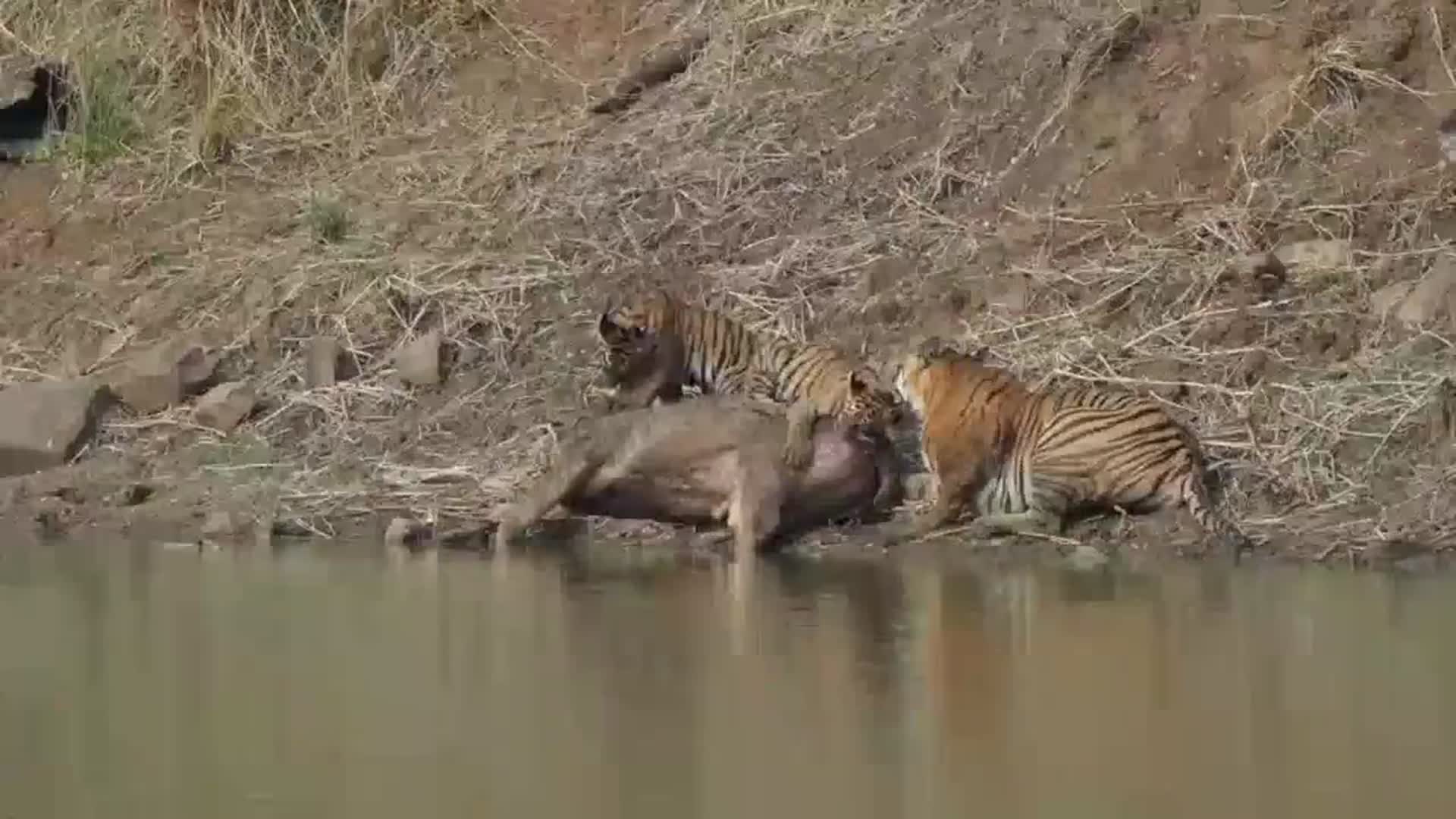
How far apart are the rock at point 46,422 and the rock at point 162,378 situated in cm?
12

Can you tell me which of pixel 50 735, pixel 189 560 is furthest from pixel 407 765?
pixel 189 560

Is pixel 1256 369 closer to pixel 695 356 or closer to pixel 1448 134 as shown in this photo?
pixel 1448 134

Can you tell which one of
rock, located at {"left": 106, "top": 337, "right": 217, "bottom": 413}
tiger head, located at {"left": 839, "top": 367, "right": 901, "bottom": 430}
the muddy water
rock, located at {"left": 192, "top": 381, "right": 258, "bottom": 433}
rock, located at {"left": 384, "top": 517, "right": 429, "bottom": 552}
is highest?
rock, located at {"left": 106, "top": 337, "right": 217, "bottom": 413}

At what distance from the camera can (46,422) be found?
10.5 m

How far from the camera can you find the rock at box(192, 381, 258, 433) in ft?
34.6

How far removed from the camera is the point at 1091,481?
8891 mm

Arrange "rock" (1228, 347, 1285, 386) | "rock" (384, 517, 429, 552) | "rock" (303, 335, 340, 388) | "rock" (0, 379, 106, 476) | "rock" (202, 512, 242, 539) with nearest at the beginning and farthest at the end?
"rock" (384, 517, 429, 552) < "rock" (202, 512, 242, 539) < "rock" (1228, 347, 1285, 386) < "rock" (0, 379, 106, 476) < "rock" (303, 335, 340, 388)

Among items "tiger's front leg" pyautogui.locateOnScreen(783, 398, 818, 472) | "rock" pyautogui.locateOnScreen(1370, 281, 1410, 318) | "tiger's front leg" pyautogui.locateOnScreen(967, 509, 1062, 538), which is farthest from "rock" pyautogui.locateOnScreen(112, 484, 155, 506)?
"rock" pyautogui.locateOnScreen(1370, 281, 1410, 318)

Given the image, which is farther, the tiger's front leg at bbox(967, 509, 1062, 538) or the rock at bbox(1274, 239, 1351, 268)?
the rock at bbox(1274, 239, 1351, 268)

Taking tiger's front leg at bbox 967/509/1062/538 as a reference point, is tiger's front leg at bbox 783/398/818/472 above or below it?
above

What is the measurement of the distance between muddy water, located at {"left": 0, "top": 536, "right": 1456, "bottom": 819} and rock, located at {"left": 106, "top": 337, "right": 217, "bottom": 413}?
2788 millimetres

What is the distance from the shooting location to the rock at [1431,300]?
9.59m

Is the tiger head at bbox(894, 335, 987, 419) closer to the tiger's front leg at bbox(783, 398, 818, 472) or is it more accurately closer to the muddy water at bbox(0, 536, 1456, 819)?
the tiger's front leg at bbox(783, 398, 818, 472)

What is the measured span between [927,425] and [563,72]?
17.9 ft
